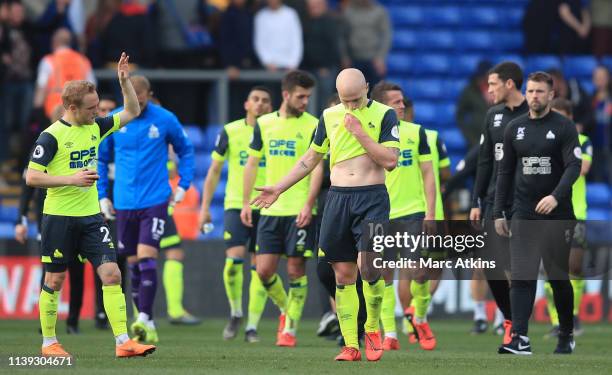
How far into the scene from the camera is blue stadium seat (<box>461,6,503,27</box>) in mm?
23500

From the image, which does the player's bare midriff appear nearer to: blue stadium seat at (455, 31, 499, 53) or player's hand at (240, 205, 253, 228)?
player's hand at (240, 205, 253, 228)

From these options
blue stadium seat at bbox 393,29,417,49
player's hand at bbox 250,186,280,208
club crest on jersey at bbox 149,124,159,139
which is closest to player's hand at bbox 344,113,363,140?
player's hand at bbox 250,186,280,208

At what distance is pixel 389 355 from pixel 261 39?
9.34 m

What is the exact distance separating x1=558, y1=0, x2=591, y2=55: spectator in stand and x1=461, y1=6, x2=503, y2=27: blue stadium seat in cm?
183

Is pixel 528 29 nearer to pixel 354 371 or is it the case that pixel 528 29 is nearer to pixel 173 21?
pixel 173 21

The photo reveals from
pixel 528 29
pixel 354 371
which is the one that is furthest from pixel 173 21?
pixel 354 371

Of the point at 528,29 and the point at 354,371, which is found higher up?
the point at 528,29

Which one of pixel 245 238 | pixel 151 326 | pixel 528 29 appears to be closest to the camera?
pixel 151 326

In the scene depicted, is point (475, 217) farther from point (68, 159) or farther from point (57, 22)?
point (57, 22)

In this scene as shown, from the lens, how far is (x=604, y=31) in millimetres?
22281

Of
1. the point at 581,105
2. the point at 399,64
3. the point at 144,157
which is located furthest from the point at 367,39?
the point at 144,157

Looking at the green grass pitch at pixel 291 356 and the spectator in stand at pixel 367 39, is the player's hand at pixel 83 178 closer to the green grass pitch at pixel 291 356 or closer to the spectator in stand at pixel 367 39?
the green grass pitch at pixel 291 356

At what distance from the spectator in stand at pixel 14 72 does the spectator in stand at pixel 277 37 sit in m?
3.22

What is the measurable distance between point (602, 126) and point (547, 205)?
33.9ft
